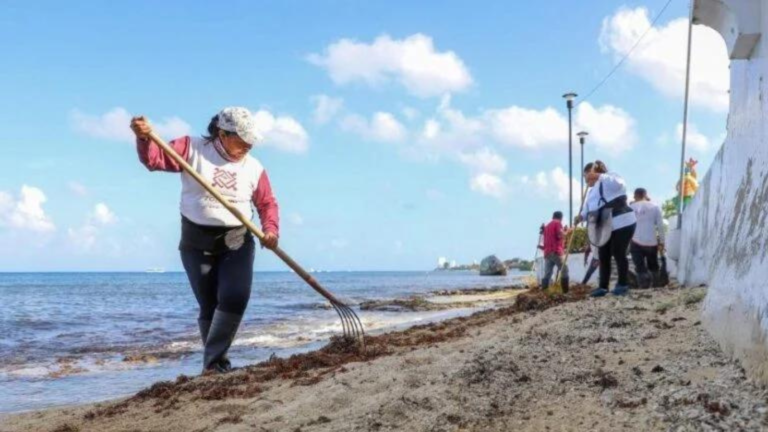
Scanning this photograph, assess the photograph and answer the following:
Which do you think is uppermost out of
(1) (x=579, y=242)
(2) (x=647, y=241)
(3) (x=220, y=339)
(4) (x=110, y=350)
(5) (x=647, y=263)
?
(1) (x=579, y=242)

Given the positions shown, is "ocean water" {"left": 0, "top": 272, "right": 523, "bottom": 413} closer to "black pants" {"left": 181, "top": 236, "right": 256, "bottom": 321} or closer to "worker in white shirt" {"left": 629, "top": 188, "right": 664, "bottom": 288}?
"black pants" {"left": 181, "top": 236, "right": 256, "bottom": 321}

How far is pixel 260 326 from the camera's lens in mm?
13867

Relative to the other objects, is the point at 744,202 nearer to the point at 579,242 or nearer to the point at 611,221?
the point at 611,221

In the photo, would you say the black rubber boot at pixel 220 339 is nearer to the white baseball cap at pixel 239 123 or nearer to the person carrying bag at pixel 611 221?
the white baseball cap at pixel 239 123

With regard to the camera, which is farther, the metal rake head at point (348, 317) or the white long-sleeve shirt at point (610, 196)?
the white long-sleeve shirt at point (610, 196)

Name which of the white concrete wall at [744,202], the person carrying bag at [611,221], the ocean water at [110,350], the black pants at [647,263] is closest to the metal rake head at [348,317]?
the ocean water at [110,350]

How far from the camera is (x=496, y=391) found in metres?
3.12

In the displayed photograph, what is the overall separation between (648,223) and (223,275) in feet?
23.0

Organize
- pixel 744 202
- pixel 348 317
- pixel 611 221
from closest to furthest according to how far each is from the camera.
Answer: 1. pixel 744 202
2. pixel 348 317
3. pixel 611 221

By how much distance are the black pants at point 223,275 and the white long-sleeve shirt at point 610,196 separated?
15.4 ft

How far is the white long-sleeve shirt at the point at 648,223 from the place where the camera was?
32.0 ft

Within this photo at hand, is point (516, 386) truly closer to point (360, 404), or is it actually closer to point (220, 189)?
point (360, 404)

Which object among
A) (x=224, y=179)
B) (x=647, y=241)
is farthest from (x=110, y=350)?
(x=647, y=241)

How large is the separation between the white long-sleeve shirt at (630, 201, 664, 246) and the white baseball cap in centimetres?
686
